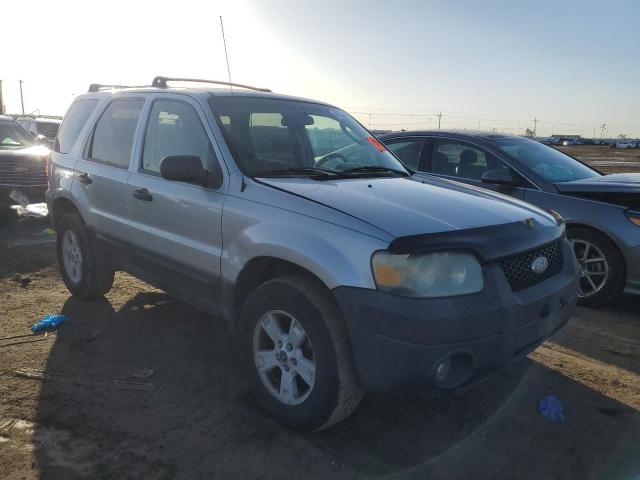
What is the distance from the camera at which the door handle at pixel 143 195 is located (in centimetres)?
376

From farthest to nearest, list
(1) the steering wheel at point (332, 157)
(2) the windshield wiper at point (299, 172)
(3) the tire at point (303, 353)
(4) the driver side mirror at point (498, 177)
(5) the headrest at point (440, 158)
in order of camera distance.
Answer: (5) the headrest at point (440, 158) < (4) the driver side mirror at point (498, 177) < (1) the steering wheel at point (332, 157) < (2) the windshield wiper at point (299, 172) < (3) the tire at point (303, 353)

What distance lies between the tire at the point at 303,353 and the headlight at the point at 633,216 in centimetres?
347

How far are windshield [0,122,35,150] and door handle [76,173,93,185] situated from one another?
6724 mm

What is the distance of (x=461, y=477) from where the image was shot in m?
2.57

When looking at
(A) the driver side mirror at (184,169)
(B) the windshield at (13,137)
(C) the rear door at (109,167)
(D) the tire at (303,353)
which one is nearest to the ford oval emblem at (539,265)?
(D) the tire at (303,353)

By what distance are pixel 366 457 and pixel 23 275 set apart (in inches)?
190

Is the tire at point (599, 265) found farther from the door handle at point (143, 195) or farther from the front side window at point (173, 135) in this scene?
the door handle at point (143, 195)

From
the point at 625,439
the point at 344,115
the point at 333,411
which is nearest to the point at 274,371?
the point at 333,411

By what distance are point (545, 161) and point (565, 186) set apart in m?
0.61

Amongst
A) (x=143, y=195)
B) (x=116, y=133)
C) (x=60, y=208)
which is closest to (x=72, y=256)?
(x=60, y=208)

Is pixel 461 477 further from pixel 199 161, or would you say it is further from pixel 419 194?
pixel 199 161

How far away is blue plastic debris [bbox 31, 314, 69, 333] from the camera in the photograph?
4.31 metres

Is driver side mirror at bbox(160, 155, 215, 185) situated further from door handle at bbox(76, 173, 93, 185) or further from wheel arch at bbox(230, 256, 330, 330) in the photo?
door handle at bbox(76, 173, 93, 185)

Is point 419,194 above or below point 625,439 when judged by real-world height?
above
